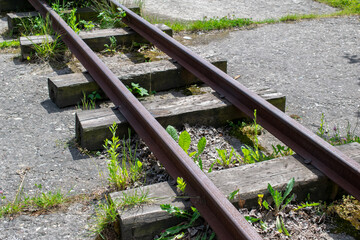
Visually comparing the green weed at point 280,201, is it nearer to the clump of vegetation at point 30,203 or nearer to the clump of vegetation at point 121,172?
the clump of vegetation at point 121,172

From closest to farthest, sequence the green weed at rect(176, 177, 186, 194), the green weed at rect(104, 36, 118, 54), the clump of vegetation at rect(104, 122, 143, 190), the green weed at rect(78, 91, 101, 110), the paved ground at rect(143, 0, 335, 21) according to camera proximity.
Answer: the green weed at rect(176, 177, 186, 194) → the clump of vegetation at rect(104, 122, 143, 190) → the green weed at rect(78, 91, 101, 110) → the green weed at rect(104, 36, 118, 54) → the paved ground at rect(143, 0, 335, 21)

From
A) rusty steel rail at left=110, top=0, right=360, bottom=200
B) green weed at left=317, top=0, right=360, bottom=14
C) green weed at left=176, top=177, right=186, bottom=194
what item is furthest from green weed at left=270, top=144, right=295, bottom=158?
green weed at left=317, top=0, right=360, bottom=14

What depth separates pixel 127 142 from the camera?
150 inches

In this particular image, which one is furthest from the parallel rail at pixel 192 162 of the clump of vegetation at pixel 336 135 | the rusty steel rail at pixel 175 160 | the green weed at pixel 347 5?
the green weed at pixel 347 5

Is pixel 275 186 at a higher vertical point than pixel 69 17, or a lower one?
lower

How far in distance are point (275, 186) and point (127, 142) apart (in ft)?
4.34

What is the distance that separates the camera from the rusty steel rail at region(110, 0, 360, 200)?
2981 millimetres

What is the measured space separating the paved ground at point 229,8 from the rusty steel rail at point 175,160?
319 centimetres

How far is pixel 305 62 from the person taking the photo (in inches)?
229

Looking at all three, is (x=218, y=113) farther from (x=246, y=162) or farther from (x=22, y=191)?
(x=22, y=191)

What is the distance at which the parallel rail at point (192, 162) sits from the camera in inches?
103

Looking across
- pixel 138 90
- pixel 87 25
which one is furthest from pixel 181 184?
pixel 87 25

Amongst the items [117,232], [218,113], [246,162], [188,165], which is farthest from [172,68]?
[117,232]

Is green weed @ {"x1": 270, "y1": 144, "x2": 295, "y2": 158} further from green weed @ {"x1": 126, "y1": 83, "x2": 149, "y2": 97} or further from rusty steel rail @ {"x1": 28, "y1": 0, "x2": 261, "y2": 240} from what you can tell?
green weed @ {"x1": 126, "y1": 83, "x2": 149, "y2": 97}
